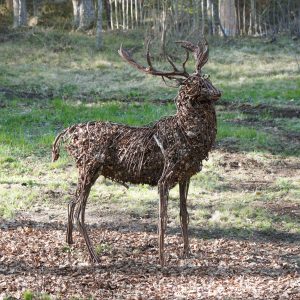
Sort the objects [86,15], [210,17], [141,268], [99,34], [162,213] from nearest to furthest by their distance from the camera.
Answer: [162,213], [141,268], [99,34], [210,17], [86,15]

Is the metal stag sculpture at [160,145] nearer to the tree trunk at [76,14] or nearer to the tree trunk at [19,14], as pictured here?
the tree trunk at [19,14]

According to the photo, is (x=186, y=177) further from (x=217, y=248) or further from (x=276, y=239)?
(x=276, y=239)

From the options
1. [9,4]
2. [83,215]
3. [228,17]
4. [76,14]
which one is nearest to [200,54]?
[83,215]

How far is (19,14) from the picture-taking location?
2698 centimetres

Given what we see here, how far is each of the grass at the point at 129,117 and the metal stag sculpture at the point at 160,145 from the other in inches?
81.0

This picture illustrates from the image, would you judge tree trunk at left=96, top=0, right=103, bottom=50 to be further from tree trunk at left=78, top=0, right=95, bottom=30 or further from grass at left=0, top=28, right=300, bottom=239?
tree trunk at left=78, top=0, right=95, bottom=30

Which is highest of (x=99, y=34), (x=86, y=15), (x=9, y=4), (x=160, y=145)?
(x=9, y=4)

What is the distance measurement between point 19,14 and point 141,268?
21.5 metres

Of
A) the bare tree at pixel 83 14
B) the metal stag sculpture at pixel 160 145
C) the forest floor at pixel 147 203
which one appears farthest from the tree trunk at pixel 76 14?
the metal stag sculpture at pixel 160 145

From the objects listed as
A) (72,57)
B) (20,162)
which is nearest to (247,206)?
(20,162)

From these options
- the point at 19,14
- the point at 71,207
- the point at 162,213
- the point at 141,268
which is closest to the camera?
the point at 162,213

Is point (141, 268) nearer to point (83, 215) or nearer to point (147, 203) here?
point (83, 215)

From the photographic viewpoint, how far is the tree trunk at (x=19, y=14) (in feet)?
88.5

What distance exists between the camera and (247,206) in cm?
1002
